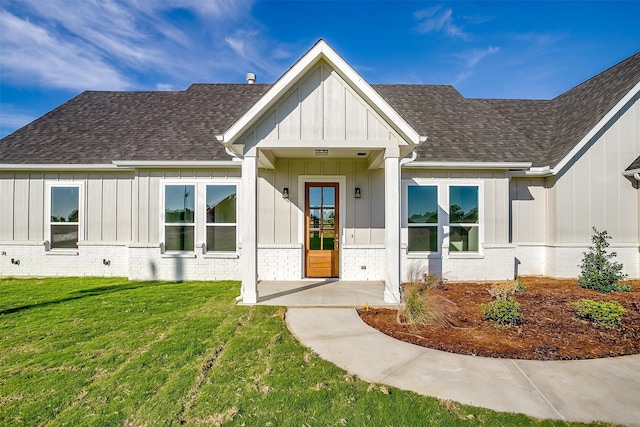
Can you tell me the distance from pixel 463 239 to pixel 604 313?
368 centimetres

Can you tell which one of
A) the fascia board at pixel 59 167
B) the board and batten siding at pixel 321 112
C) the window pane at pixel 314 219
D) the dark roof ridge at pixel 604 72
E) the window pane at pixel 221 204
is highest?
the dark roof ridge at pixel 604 72

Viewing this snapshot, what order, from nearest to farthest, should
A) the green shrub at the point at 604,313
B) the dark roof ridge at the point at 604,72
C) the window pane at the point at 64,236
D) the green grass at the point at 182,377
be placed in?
the green grass at the point at 182,377 < the green shrub at the point at 604,313 < the window pane at the point at 64,236 < the dark roof ridge at the point at 604,72

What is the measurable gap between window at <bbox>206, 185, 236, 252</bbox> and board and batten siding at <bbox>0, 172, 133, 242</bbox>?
2423mm

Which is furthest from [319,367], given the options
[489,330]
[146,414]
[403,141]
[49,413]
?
[403,141]

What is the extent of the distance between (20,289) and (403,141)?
9.70 meters

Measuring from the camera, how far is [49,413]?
111 inches

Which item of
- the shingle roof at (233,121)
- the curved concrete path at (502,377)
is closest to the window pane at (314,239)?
the shingle roof at (233,121)

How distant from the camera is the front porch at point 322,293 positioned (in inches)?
241

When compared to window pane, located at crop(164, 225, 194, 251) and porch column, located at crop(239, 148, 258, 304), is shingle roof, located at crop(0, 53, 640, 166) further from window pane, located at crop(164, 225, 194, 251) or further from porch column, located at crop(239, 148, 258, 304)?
porch column, located at crop(239, 148, 258, 304)

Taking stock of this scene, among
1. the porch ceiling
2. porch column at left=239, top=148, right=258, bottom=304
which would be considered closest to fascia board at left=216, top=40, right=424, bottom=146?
porch column at left=239, top=148, right=258, bottom=304

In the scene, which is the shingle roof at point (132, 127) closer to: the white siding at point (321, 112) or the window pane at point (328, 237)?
the white siding at point (321, 112)

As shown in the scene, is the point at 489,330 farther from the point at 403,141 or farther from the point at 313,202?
the point at 313,202

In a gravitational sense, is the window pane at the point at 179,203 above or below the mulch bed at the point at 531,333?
above

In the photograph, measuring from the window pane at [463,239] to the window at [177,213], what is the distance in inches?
283
